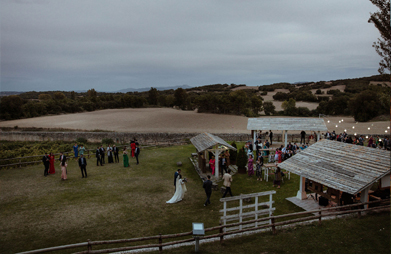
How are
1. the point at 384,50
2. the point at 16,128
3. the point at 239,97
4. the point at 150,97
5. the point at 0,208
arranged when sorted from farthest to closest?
the point at 150,97 < the point at 239,97 < the point at 16,128 < the point at 0,208 < the point at 384,50

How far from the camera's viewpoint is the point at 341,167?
31.8 ft

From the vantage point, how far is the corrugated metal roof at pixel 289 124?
20.9m

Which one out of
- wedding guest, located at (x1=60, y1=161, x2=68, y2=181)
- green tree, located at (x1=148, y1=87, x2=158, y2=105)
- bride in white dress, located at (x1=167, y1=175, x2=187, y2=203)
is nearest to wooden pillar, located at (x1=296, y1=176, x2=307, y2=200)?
bride in white dress, located at (x1=167, y1=175, x2=187, y2=203)

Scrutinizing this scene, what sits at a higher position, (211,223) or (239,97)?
(239,97)

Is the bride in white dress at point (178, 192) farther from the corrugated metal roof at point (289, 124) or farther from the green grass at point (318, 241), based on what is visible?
the corrugated metal roof at point (289, 124)

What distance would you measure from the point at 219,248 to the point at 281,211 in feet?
14.2

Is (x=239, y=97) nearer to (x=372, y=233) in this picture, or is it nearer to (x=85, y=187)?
(x=85, y=187)

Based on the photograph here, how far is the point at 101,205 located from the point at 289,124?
15.8m

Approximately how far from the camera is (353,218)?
8.70 m

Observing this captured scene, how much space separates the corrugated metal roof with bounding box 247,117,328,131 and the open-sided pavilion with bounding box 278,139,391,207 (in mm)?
9455

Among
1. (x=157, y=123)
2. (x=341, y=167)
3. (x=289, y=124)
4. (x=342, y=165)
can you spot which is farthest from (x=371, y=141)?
(x=157, y=123)

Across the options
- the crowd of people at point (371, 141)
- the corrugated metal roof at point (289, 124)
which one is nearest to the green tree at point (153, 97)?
the corrugated metal roof at point (289, 124)
